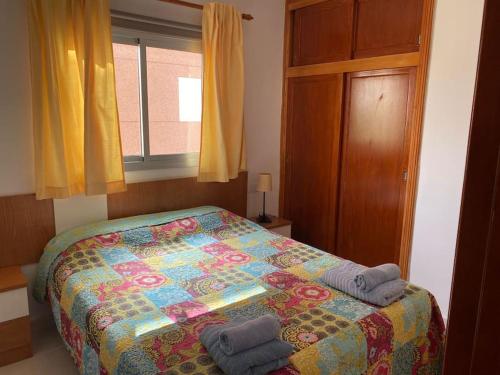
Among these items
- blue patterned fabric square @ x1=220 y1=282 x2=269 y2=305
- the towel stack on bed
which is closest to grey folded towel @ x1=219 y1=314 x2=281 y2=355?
the towel stack on bed

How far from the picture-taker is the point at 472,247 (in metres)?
0.46

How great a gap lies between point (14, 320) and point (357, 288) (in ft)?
6.38

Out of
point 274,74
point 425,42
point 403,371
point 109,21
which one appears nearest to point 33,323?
point 109,21

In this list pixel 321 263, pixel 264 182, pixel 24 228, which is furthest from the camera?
pixel 264 182

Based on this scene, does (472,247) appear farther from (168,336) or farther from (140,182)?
(140,182)

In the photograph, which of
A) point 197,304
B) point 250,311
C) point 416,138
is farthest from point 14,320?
point 416,138

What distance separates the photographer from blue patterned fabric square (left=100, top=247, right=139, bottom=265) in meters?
2.31

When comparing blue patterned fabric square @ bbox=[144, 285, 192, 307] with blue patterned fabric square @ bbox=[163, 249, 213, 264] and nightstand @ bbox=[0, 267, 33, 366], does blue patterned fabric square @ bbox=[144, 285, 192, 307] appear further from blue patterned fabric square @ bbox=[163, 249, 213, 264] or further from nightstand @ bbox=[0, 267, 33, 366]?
nightstand @ bbox=[0, 267, 33, 366]

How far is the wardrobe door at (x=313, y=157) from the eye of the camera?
3.33 metres

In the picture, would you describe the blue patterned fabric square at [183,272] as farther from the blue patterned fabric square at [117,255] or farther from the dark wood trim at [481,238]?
the dark wood trim at [481,238]

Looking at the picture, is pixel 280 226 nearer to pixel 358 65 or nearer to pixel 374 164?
pixel 374 164

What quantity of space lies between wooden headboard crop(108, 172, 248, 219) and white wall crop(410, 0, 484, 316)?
1.52 meters

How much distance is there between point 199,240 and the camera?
271 centimetres

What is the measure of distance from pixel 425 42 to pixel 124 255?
97.0 inches
